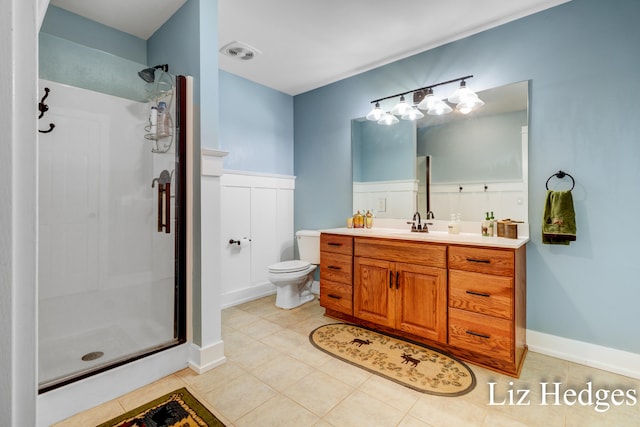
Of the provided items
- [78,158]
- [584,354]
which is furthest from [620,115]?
[78,158]

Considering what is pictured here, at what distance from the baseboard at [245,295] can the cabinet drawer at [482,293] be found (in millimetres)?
2190

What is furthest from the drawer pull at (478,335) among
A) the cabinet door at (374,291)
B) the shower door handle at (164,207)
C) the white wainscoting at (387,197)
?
the shower door handle at (164,207)

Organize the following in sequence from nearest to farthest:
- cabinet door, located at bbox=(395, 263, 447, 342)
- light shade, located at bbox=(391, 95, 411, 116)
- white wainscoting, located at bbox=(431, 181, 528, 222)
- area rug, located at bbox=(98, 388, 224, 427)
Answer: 1. area rug, located at bbox=(98, 388, 224, 427)
2. cabinet door, located at bbox=(395, 263, 447, 342)
3. white wainscoting, located at bbox=(431, 181, 528, 222)
4. light shade, located at bbox=(391, 95, 411, 116)

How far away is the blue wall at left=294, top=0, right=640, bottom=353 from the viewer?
77.2 inches

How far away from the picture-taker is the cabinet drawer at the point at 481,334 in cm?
190

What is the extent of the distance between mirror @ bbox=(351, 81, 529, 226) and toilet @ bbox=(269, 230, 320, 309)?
2.40 ft

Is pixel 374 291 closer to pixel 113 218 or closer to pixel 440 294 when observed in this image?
pixel 440 294

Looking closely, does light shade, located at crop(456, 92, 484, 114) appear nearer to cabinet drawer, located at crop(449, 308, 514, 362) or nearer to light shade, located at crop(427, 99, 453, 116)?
light shade, located at crop(427, 99, 453, 116)

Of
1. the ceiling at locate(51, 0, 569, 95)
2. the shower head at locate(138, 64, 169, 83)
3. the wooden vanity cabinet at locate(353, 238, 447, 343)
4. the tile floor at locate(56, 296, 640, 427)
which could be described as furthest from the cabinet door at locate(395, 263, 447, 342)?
the shower head at locate(138, 64, 169, 83)

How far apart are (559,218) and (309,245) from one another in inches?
90.2

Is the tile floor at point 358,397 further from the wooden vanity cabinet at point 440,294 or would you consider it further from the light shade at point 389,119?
the light shade at point 389,119

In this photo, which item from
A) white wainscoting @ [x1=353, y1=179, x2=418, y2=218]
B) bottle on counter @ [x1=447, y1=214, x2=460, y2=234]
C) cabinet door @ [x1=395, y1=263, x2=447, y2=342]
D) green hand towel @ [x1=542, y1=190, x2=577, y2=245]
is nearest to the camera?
green hand towel @ [x1=542, y1=190, x2=577, y2=245]

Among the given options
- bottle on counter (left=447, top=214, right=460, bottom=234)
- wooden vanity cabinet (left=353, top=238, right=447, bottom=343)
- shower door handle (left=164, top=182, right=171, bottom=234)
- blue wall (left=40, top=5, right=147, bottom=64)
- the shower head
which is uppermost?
blue wall (left=40, top=5, right=147, bottom=64)

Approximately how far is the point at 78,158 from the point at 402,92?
A: 2728 mm
